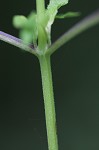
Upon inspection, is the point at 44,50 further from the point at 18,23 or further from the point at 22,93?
the point at 22,93

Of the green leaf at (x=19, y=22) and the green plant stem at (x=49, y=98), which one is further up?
the green leaf at (x=19, y=22)

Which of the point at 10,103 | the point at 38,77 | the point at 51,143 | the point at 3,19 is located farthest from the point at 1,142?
the point at 51,143

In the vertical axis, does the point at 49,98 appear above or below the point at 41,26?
below

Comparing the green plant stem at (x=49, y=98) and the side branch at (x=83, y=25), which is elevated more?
the side branch at (x=83, y=25)

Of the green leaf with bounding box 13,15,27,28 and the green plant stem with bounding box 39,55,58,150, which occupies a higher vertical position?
the green leaf with bounding box 13,15,27,28

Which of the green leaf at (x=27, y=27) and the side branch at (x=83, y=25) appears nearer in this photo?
the side branch at (x=83, y=25)

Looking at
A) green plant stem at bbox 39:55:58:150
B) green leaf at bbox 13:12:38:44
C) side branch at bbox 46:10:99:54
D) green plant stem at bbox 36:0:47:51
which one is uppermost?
green plant stem at bbox 36:0:47:51

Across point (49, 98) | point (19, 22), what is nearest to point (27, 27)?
point (19, 22)

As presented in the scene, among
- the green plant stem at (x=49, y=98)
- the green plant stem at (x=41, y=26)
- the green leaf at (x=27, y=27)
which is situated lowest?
the green plant stem at (x=49, y=98)

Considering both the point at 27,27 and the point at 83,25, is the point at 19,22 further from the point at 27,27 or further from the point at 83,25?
the point at 83,25
